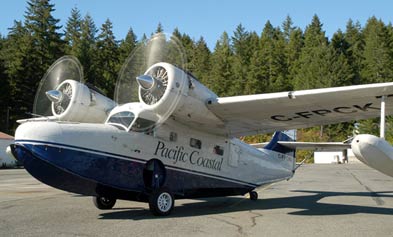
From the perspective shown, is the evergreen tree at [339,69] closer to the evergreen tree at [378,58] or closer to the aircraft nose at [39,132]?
the evergreen tree at [378,58]

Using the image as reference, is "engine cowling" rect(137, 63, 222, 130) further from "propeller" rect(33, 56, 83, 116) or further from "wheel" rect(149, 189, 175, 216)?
"propeller" rect(33, 56, 83, 116)

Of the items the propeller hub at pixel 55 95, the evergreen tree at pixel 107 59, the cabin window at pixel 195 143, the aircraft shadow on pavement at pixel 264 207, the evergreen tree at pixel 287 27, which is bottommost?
the aircraft shadow on pavement at pixel 264 207

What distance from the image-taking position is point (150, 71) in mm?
10883

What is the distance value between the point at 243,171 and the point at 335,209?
3125 millimetres

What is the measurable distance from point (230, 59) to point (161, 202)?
307 ft

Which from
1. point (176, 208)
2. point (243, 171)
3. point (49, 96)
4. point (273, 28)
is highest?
point (273, 28)

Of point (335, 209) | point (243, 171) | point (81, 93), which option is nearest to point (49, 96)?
point (81, 93)

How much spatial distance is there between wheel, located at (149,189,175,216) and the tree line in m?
52.8

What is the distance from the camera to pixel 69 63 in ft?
43.5

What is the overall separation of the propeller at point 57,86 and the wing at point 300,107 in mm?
4480

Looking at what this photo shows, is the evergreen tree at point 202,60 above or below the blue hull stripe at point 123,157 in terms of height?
above

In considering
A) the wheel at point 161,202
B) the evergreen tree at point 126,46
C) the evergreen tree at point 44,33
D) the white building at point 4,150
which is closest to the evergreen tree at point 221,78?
the evergreen tree at point 126,46

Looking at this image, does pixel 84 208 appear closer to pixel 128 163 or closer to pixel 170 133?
pixel 128 163

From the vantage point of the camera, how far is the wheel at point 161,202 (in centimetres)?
1079
